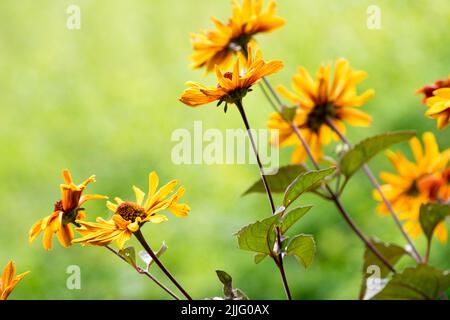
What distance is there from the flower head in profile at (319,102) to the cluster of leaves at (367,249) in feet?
0.16

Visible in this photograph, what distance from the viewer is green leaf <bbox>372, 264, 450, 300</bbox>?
0.44 m

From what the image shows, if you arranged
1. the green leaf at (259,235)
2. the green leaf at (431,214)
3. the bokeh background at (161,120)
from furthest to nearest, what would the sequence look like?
the bokeh background at (161,120)
the green leaf at (431,214)
the green leaf at (259,235)

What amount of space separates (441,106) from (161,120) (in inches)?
59.8

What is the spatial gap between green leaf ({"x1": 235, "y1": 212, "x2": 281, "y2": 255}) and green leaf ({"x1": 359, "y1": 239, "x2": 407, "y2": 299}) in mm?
155

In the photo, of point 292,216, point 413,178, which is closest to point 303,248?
point 292,216

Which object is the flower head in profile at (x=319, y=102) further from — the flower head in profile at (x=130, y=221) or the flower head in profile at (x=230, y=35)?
the flower head in profile at (x=130, y=221)

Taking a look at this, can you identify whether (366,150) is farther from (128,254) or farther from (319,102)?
(128,254)

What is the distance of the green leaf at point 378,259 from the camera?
1.63 feet

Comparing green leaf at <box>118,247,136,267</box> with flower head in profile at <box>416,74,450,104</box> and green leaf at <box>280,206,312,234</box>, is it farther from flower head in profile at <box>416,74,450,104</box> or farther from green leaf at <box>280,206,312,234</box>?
flower head in profile at <box>416,74,450,104</box>

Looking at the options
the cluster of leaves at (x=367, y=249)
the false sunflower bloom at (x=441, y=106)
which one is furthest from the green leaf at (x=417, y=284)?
the false sunflower bloom at (x=441, y=106)

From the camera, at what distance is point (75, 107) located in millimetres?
1938

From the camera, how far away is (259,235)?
36 centimetres

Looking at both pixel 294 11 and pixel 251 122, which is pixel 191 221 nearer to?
pixel 251 122

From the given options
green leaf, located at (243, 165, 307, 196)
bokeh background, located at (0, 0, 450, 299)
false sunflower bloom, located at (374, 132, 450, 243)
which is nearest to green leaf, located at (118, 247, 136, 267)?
green leaf, located at (243, 165, 307, 196)
